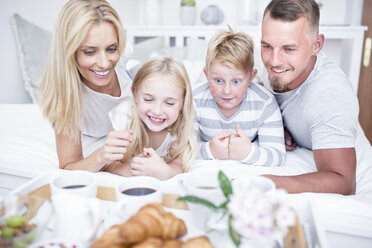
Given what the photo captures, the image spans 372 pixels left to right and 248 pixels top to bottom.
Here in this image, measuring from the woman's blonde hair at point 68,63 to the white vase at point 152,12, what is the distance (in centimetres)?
182

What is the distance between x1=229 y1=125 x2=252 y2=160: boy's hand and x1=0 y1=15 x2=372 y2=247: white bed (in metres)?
0.04

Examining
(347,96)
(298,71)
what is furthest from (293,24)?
(347,96)

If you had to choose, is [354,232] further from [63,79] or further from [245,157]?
[63,79]

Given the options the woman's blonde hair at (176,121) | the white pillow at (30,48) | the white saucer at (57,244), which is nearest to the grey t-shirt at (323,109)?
the woman's blonde hair at (176,121)

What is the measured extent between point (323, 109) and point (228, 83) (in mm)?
377

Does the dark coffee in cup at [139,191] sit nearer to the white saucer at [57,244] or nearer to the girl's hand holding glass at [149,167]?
the white saucer at [57,244]

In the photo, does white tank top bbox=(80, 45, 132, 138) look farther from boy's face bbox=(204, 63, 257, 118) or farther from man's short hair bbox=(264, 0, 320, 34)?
man's short hair bbox=(264, 0, 320, 34)

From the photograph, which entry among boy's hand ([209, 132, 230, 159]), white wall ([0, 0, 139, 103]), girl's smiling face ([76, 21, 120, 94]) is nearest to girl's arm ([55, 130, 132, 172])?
girl's smiling face ([76, 21, 120, 94])

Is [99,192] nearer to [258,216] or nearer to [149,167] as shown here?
[149,167]

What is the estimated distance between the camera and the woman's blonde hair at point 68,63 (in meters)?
1.04

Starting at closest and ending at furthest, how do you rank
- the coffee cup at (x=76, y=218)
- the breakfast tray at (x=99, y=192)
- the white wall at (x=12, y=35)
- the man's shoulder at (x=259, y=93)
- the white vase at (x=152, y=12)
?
the coffee cup at (x=76, y=218)
the breakfast tray at (x=99, y=192)
the man's shoulder at (x=259, y=93)
the white wall at (x=12, y=35)
the white vase at (x=152, y=12)

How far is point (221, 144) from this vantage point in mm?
1232

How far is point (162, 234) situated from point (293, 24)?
38.2 inches

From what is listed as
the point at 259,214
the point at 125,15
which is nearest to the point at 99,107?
the point at 259,214
